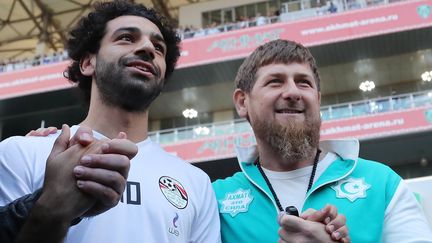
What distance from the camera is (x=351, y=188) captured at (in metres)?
2.14

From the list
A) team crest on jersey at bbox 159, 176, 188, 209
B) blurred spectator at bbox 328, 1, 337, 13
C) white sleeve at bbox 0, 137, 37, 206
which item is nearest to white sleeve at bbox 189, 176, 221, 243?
team crest on jersey at bbox 159, 176, 188, 209

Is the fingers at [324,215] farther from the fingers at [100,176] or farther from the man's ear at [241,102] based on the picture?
the man's ear at [241,102]

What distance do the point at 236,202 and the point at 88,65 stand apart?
43.1 inches

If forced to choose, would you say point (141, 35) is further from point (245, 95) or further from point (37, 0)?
point (37, 0)

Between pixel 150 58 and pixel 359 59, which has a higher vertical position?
pixel 150 58

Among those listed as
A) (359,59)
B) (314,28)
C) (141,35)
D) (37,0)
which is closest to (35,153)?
(141,35)

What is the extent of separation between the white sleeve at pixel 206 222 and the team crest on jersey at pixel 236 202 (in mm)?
58

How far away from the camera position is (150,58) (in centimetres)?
235

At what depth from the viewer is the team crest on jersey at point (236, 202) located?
2.23 m

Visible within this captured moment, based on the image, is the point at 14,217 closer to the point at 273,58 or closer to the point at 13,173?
the point at 13,173

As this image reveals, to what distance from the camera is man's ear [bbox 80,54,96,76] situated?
8.48ft

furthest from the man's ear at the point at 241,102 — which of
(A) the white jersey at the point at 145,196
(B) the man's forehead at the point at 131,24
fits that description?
(B) the man's forehead at the point at 131,24

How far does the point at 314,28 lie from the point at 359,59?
229 centimetres

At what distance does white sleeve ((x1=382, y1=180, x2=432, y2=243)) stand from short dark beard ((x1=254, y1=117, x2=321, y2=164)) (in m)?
0.43
